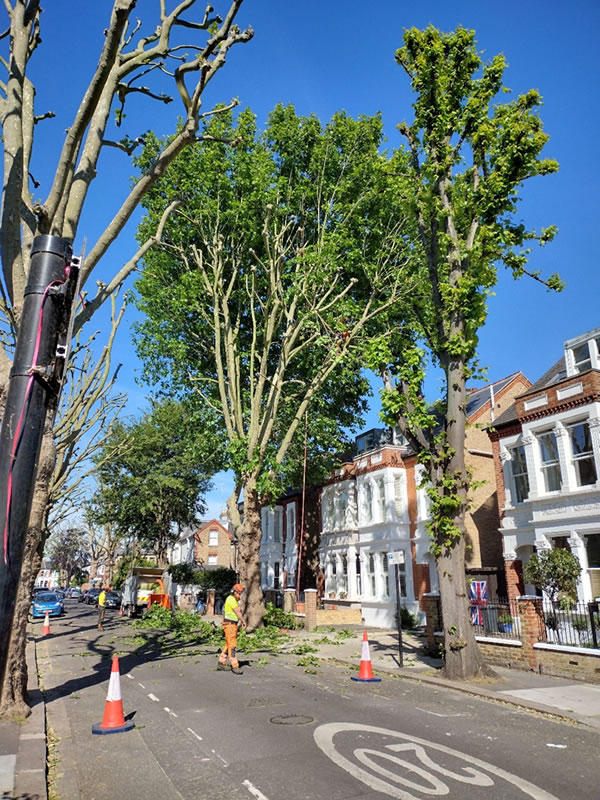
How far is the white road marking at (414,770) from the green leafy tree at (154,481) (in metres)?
33.4

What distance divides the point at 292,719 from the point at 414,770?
2702 mm

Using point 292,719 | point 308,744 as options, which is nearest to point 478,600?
point 292,719

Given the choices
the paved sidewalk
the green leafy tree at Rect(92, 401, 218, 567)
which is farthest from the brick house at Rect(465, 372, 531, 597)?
the green leafy tree at Rect(92, 401, 218, 567)

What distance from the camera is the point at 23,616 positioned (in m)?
8.20

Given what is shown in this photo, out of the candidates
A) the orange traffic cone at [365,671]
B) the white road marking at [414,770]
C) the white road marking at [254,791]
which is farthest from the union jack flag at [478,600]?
the white road marking at [254,791]

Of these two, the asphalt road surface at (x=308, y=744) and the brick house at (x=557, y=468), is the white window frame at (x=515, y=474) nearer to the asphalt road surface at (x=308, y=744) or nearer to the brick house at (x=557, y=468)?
the brick house at (x=557, y=468)

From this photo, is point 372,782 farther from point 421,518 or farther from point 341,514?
point 341,514

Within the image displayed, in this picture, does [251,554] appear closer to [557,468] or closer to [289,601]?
[289,601]

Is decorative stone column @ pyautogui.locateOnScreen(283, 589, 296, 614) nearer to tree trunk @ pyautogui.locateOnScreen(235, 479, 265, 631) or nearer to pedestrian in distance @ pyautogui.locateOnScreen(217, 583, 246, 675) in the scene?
tree trunk @ pyautogui.locateOnScreen(235, 479, 265, 631)

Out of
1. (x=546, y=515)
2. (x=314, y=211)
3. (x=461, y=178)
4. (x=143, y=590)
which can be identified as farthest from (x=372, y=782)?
(x=143, y=590)

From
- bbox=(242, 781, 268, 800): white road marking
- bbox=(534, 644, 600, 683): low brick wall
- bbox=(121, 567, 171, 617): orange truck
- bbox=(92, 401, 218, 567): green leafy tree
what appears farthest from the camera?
bbox=(92, 401, 218, 567): green leafy tree

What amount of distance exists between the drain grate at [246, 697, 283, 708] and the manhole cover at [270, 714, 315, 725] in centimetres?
91

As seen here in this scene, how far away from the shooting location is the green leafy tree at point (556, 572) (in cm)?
1673

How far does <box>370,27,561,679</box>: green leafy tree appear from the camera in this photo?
12727 mm
